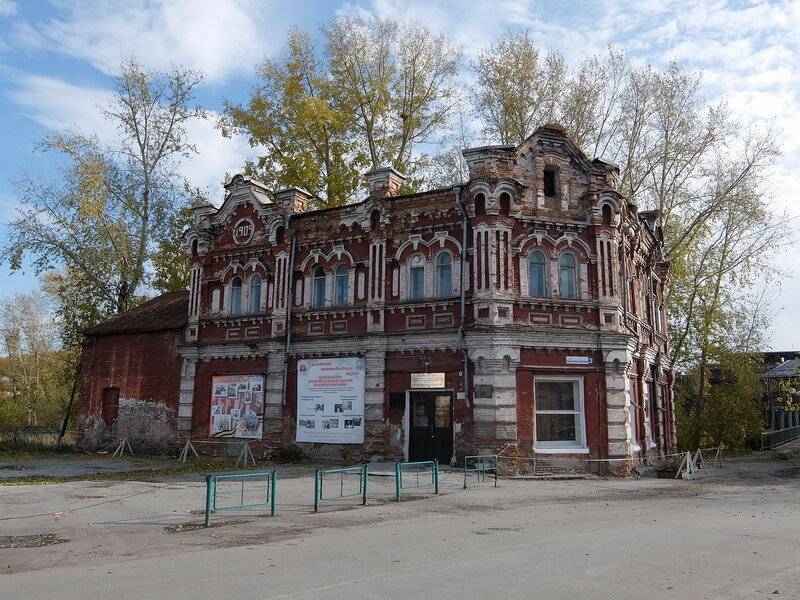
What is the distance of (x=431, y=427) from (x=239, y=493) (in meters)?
7.33

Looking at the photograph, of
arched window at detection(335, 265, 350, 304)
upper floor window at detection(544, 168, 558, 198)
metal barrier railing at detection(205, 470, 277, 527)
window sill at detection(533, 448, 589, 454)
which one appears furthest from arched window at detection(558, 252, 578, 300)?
metal barrier railing at detection(205, 470, 277, 527)

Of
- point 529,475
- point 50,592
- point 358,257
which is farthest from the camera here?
point 358,257

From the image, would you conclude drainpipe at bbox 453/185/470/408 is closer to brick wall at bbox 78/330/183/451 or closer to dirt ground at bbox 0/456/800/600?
dirt ground at bbox 0/456/800/600

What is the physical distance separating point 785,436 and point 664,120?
95.8 ft

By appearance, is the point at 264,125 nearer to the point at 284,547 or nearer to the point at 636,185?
the point at 636,185

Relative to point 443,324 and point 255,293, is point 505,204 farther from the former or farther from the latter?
point 255,293

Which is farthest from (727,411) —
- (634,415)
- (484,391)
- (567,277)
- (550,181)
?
(484,391)

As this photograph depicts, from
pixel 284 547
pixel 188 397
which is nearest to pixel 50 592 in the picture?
pixel 284 547

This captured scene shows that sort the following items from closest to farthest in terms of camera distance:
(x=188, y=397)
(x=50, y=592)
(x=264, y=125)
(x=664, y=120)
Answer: (x=50, y=592), (x=188, y=397), (x=664, y=120), (x=264, y=125)

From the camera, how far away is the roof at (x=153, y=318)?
26.1 metres

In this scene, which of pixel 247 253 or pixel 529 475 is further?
pixel 247 253

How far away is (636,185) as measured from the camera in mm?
32625

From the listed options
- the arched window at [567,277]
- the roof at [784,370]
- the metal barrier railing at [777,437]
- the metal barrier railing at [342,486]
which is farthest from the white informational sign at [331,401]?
the roof at [784,370]

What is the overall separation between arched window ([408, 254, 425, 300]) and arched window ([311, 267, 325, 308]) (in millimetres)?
3457
